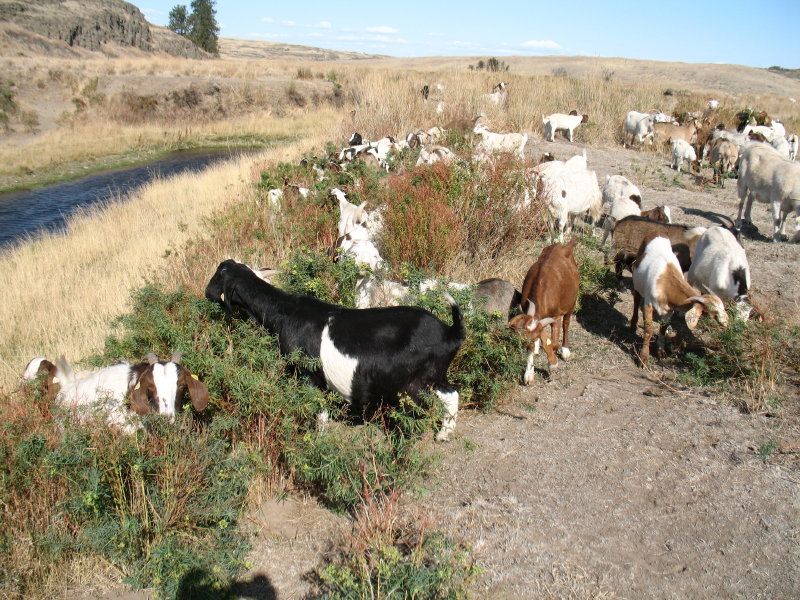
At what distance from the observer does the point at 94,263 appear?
35.9 feet

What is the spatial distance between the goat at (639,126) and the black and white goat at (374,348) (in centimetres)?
1549

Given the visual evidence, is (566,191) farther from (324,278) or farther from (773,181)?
(324,278)

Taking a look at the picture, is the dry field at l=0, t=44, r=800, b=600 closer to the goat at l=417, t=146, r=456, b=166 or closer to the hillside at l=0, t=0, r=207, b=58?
the goat at l=417, t=146, r=456, b=166

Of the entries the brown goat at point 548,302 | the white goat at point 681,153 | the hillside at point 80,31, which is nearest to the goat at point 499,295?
the brown goat at point 548,302

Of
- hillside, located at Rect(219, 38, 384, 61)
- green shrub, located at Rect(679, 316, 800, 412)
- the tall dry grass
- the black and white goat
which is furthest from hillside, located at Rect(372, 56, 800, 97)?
hillside, located at Rect(219, 38, 384, 61)

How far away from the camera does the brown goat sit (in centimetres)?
596

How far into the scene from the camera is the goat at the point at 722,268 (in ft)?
22.6

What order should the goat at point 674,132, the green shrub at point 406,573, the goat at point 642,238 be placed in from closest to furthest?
the green shrub at point 406,573 → the goat at point 642,238 → the goat at point 674,132

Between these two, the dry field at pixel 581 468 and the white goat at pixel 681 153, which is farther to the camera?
the white goat at pixel 681 153

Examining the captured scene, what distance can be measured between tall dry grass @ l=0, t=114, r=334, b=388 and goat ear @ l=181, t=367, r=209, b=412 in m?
2.61

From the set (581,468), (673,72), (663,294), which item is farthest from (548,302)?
(673,72)

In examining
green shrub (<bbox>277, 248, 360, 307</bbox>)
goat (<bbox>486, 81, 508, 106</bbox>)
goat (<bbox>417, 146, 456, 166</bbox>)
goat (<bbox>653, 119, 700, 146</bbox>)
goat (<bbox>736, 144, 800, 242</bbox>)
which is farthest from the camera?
goat (<bbox>486, 81, 508, 106</bbox>)

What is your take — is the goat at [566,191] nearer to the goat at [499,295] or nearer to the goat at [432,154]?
the goat at [432,154]

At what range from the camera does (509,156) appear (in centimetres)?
966
